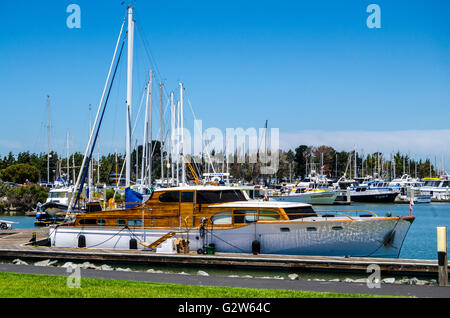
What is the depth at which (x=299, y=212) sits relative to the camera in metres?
23.4

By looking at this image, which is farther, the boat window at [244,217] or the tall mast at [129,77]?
the tall mast at [129,77]

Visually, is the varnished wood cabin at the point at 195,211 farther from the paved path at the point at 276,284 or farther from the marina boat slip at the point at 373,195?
the marina boat slip at the point at 373,195

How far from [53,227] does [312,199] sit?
7550 cm

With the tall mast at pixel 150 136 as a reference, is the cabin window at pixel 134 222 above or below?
below

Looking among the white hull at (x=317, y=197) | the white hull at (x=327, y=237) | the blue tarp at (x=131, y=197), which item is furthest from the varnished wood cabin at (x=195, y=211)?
the white hull at (x=317, y=197)

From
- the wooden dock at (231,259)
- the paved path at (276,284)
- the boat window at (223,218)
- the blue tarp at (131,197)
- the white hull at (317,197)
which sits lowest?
the white hull at (317,197)

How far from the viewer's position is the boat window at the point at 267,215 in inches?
896

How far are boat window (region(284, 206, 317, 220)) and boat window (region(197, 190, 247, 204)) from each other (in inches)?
140

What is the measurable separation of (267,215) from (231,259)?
3.25m

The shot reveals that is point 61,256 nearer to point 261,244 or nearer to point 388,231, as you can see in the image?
point 261,244

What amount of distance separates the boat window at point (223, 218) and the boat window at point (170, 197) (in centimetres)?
240

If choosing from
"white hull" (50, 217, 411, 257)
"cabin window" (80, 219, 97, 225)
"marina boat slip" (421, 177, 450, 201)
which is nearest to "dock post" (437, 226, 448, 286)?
"white hull" (50, 217, 411, 257)
